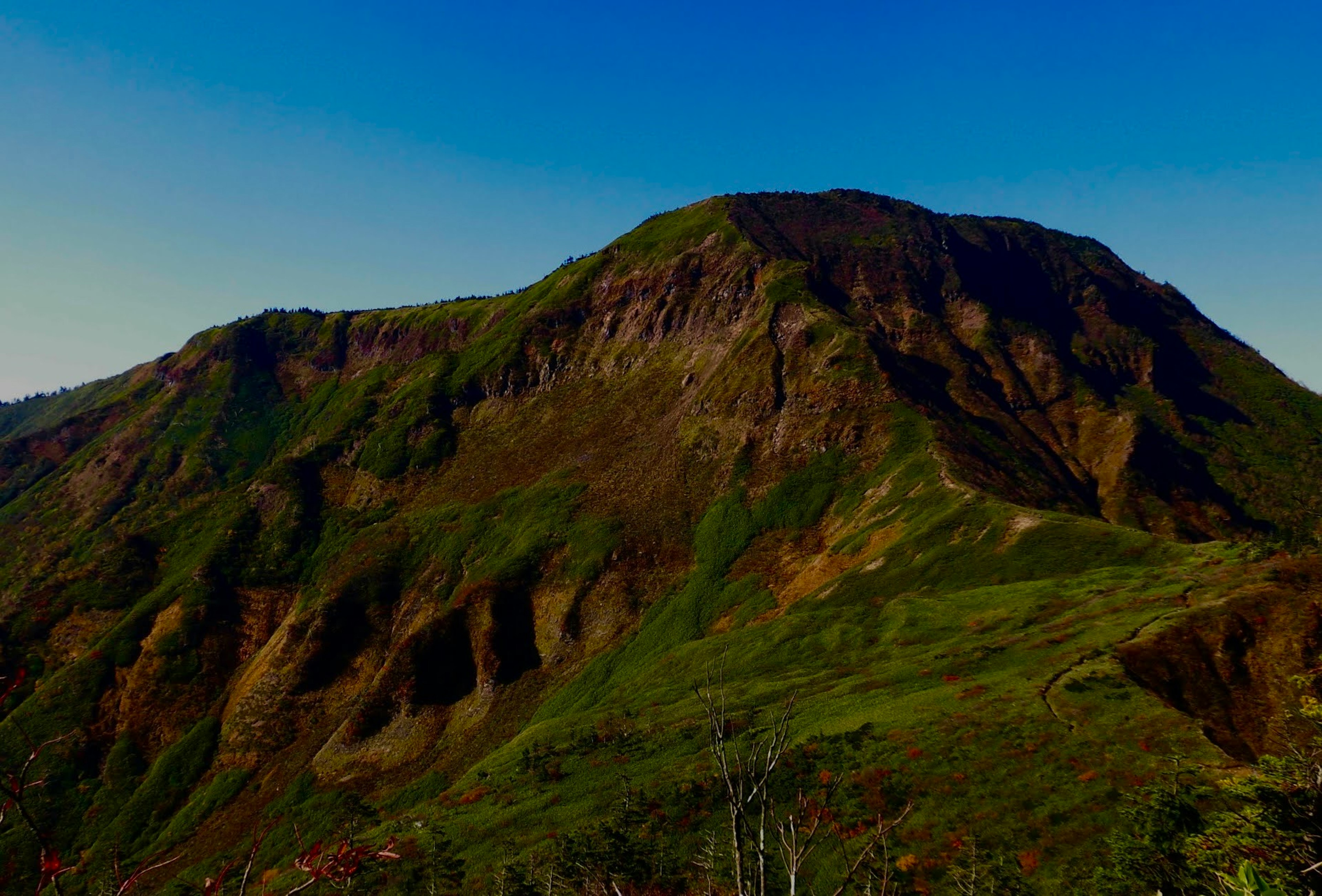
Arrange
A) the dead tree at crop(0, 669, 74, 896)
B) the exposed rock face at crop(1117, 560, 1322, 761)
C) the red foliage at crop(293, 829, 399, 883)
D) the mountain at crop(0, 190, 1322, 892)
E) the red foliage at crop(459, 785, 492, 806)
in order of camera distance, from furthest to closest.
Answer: the red foliage at crop(459, 785, 492, 806), the mountain at crop(0, 190, 1322, 892), the exposed rock face at crop(1117, 560, 1322, 761), the red foliage at crop(293, 829, 399, 883), the dead tree at crop(0, 669, 74, 896)

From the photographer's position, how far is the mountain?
50.9 metres

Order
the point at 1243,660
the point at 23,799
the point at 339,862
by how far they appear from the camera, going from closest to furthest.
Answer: the point at 339,862 → the point at 23,799 → the point at 1243,660

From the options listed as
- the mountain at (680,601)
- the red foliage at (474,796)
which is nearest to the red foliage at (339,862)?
the mountain at (680,601)

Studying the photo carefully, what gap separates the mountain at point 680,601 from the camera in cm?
5088

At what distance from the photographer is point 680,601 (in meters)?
111

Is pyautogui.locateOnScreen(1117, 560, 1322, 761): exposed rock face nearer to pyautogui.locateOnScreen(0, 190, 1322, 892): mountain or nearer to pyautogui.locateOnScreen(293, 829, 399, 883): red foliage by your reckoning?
pyautogui.locateOnScreen(0, 190, 1322, 892): mountain

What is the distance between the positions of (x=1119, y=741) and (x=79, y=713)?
152793 millimetres

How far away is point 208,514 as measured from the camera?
174375 mm

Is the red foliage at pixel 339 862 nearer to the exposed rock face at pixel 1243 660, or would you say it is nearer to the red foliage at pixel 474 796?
the exposed rock face at pixel 1243 660

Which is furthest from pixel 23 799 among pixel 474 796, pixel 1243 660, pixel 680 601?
pixel 680 601

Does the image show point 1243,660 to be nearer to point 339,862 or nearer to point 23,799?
point 339,862

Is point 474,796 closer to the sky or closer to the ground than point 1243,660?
closer to the ground

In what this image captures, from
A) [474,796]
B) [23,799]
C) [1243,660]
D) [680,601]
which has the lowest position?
[474,796]

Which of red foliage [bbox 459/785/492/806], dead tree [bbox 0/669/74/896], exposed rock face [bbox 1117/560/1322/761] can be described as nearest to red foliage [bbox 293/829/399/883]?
dead tree [bbox 0/669/74/896]
